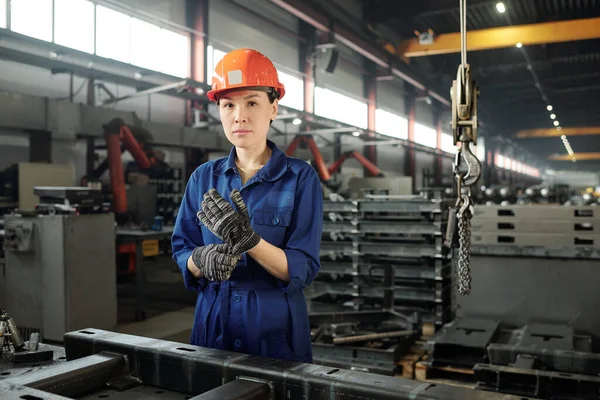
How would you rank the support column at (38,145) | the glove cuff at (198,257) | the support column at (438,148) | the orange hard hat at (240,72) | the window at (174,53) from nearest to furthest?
the glove cuff at (198,257) < the orange hard hat at (240,72) < the support column at (38,145) < the window at (174,53) < the support column at (438,148)

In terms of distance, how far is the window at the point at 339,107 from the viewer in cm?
1109

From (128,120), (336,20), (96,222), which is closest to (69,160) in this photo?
(128,120)

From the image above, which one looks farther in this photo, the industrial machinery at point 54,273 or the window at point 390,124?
the window at point 390,124

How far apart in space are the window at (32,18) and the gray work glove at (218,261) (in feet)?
16.8

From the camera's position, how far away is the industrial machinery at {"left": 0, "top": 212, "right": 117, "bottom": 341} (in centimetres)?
455

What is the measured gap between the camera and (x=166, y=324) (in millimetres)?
5414

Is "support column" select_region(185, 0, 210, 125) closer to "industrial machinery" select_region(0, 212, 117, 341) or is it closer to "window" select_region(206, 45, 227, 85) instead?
"window" select_region(206, 45, 227, 85)

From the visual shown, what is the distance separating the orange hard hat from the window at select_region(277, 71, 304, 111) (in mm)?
8283

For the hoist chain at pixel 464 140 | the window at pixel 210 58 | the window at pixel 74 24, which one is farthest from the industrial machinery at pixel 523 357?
the window at pixel 210 58

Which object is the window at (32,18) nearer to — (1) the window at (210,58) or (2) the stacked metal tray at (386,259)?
(1) the window at (210,58)

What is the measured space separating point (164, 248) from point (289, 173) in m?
4.82

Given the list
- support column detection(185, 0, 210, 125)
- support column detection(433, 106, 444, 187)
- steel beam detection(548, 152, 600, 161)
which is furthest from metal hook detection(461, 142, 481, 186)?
steel beam detection(548, 152, 600, 161)

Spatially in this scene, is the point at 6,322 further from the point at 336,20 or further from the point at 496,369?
the point at 336,20

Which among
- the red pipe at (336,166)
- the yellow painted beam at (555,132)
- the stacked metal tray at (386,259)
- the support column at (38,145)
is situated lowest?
the stacked metal tray at (386,259)
